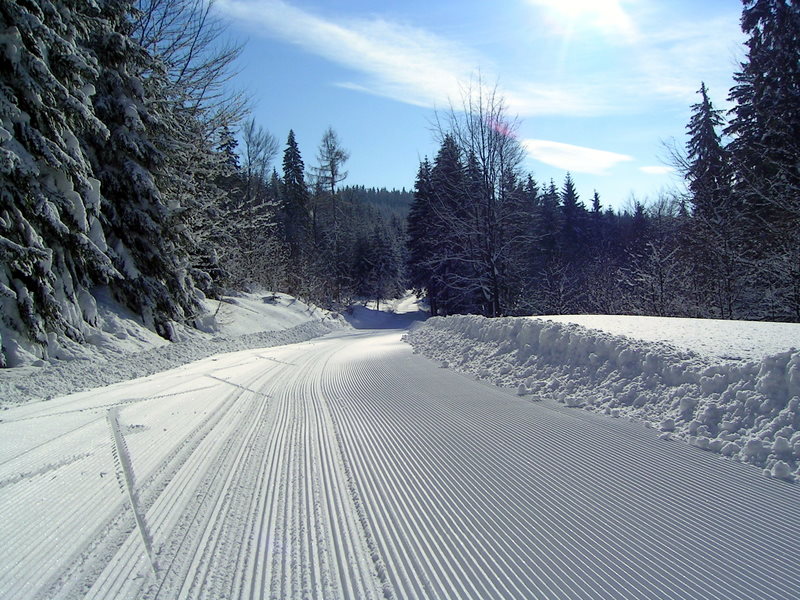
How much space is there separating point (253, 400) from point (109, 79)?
11.2 metres

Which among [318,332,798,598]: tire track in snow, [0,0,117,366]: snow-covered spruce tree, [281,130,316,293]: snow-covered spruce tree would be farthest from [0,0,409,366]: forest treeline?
[281,130,316,293]: snow-covered spruce tree

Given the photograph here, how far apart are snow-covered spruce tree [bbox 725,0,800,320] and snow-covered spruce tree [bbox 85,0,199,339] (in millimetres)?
17506

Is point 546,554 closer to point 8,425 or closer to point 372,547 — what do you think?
point 372,547

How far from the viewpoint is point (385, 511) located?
10.0 feet

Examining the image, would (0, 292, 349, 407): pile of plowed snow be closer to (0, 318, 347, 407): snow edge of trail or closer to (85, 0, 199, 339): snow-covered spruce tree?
(0, 318, 347, 407): snow edge of trail

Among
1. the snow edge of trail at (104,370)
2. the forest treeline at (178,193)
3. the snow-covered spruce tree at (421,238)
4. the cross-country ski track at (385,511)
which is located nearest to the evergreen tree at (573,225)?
the snow-covered spruce tree at (421,238)

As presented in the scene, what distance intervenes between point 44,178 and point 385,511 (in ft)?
34.7

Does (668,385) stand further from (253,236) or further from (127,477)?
(253,236)

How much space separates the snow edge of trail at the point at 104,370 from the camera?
289 inches

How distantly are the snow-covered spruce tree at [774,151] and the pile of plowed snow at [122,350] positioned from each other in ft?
55.2

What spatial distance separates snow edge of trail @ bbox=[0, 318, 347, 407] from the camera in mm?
7352

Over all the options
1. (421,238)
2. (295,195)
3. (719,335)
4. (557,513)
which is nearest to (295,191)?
(295,195)

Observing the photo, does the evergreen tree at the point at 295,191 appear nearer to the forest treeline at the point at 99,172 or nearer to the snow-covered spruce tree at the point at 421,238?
the snow-covered spruce tree at the point at 421,238

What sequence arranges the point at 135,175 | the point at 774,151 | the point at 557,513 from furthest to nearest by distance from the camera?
1. the point at 774,151
2. the point at 135,175
3. the point at 557,513
